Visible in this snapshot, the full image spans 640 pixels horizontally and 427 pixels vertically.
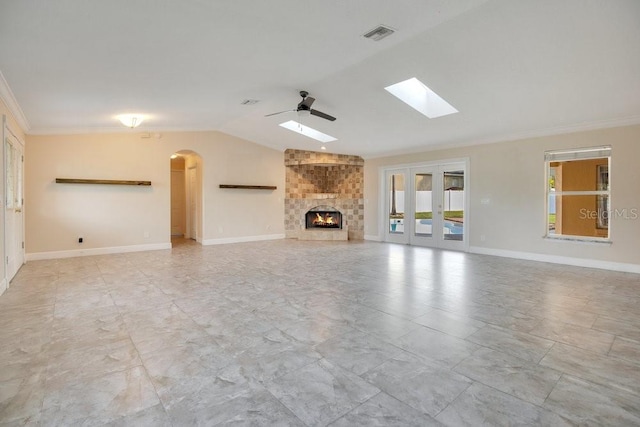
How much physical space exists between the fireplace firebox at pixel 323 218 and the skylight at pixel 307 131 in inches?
97.1

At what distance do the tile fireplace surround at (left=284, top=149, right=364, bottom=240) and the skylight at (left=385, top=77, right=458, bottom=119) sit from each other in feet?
12.7

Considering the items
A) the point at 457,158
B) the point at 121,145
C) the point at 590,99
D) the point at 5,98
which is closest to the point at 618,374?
the point at 590,99

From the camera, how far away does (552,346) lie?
257 cm

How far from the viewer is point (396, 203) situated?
8953 mm

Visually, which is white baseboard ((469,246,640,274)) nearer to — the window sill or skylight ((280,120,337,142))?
the window sill

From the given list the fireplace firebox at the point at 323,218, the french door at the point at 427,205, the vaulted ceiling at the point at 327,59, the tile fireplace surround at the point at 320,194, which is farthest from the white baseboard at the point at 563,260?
the fireplace firebox at the point at 323,218

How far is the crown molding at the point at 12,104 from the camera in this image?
3.83 meters

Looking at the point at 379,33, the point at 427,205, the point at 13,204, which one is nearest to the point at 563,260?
the point at 427,205

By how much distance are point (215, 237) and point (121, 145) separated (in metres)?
2.97

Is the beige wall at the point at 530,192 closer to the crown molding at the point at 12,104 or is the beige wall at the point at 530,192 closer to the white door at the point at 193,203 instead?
the white door at the point at 193,203

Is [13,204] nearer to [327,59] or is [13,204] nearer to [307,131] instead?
[327,59]

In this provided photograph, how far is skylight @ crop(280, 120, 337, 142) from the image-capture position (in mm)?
7723

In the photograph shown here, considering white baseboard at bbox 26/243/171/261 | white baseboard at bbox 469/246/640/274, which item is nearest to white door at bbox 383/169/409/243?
white baseboard at bbox 469/246/640/274

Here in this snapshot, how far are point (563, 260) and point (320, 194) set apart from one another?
6195mm
